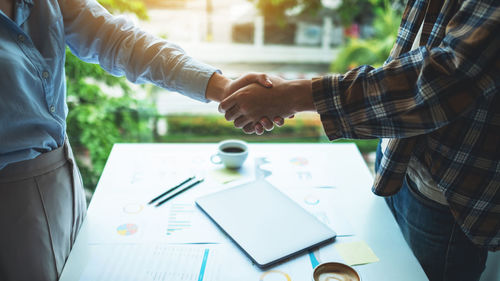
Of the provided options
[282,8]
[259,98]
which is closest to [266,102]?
[259,98]

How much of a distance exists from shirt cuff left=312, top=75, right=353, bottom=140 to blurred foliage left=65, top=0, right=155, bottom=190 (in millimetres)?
1634

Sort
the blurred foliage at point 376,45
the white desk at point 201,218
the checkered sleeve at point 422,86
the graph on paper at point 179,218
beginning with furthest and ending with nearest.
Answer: the blurred foliage at point 376,45, the graph on paper at point 179,218, the white desk at point 201,218, the checkered sleeve at point 422,86

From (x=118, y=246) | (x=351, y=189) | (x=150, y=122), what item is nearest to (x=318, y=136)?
(x=150, y=122)

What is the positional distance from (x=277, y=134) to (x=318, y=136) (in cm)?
34

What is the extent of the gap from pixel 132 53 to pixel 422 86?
32.6 inches

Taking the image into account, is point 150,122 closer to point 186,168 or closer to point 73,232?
point 186,168

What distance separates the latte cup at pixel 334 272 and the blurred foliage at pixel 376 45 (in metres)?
2.28

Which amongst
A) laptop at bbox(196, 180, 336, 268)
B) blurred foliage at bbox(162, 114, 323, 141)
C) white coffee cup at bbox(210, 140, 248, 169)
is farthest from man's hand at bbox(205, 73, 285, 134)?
blurred foliage at bbox(162, 114, 323, 141)

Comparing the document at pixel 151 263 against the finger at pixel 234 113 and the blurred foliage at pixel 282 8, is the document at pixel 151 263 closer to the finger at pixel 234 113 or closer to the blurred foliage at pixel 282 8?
the finger at pixel 234 113

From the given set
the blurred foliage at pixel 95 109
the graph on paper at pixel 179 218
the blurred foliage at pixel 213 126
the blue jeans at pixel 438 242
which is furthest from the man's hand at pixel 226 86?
the blurred foliage at pixel 213 126

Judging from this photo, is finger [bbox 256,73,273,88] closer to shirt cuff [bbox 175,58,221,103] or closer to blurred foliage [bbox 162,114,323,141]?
shirt cuff [bbox 175,58,221,103]

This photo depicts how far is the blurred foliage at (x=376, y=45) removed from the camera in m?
2.73

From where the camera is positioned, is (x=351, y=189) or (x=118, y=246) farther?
(x=351, y=189)

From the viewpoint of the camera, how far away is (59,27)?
3.12 feet
